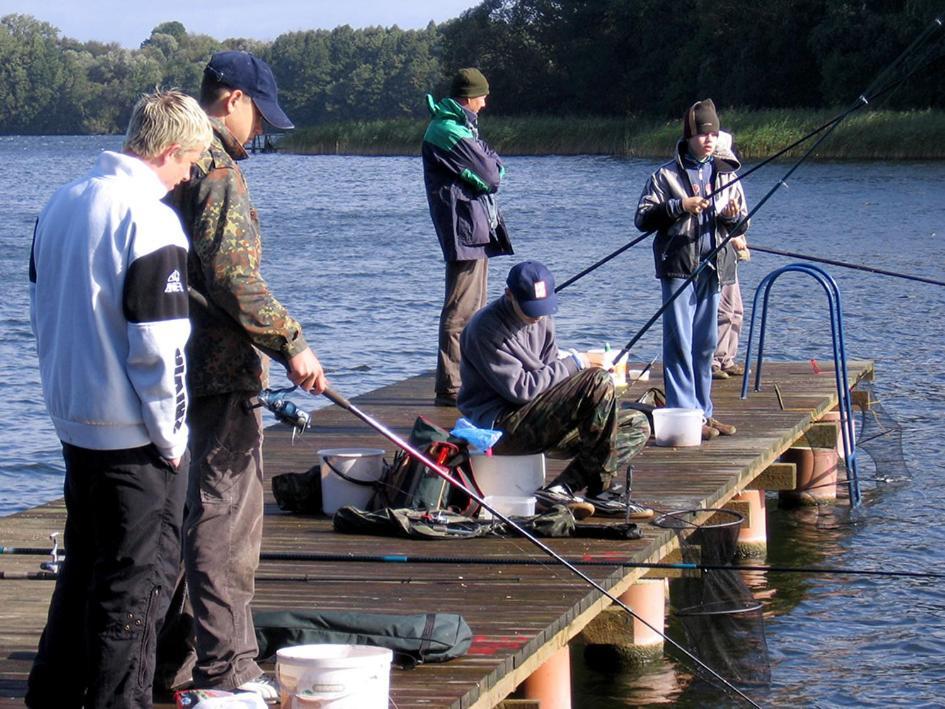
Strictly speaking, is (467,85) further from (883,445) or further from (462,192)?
(883,445)

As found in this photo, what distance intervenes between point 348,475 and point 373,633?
1.60 m

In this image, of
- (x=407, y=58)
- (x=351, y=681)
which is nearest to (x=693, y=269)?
(x=351, y=681)

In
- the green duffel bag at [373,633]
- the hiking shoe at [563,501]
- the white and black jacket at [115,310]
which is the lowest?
the hiking shoe at [563,501]

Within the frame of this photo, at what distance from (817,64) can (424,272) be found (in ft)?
108

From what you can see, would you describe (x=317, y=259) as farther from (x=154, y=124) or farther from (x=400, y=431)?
(x=154, y=124)

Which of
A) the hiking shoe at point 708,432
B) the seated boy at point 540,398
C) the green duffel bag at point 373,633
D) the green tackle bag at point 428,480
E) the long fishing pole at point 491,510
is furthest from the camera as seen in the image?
the hiking shoe at point 708,432

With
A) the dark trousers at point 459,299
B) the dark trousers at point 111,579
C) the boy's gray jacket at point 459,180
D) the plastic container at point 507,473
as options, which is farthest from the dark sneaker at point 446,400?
the dark trousers at point 111,579

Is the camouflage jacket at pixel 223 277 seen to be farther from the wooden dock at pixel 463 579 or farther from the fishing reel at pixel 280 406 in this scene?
the wooden dock at pixel 463 579

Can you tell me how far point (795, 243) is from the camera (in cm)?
2206

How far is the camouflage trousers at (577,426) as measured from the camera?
5668 millimetres

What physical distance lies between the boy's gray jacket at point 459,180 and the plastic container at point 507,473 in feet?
6.67

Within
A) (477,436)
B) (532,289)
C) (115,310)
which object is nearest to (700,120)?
(532,289)

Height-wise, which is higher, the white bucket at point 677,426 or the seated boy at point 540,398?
the seated boy at point 540,398

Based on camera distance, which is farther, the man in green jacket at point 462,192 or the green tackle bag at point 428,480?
the man in green jacket at point 462,192
